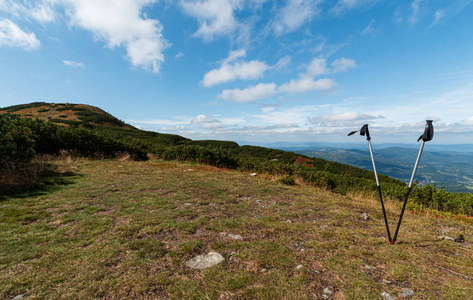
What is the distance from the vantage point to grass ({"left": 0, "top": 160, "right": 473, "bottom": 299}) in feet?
9.05

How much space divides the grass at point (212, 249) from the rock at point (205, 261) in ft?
0.46

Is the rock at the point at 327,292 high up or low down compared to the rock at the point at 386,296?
up

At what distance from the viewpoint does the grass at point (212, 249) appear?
276 centimetres

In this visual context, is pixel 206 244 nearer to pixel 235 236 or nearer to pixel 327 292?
pixel 235 236

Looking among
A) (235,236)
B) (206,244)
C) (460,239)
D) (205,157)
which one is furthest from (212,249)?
(205,157)

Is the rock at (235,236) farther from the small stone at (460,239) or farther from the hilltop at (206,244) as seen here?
the small stone at (460,239)

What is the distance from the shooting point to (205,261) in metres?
3.43

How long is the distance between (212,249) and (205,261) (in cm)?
39

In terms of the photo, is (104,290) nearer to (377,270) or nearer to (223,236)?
(223,236)

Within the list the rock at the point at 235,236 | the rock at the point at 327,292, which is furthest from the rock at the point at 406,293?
the rock at the point at 235,236

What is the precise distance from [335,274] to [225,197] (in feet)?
16.6

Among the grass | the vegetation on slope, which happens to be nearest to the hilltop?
the grass

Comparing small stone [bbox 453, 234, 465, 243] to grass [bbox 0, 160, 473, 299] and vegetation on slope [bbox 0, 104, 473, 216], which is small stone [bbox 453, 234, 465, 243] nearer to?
grass [bbox 0, 160, 473, 299]

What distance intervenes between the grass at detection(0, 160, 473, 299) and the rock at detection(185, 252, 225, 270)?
0.46ft
